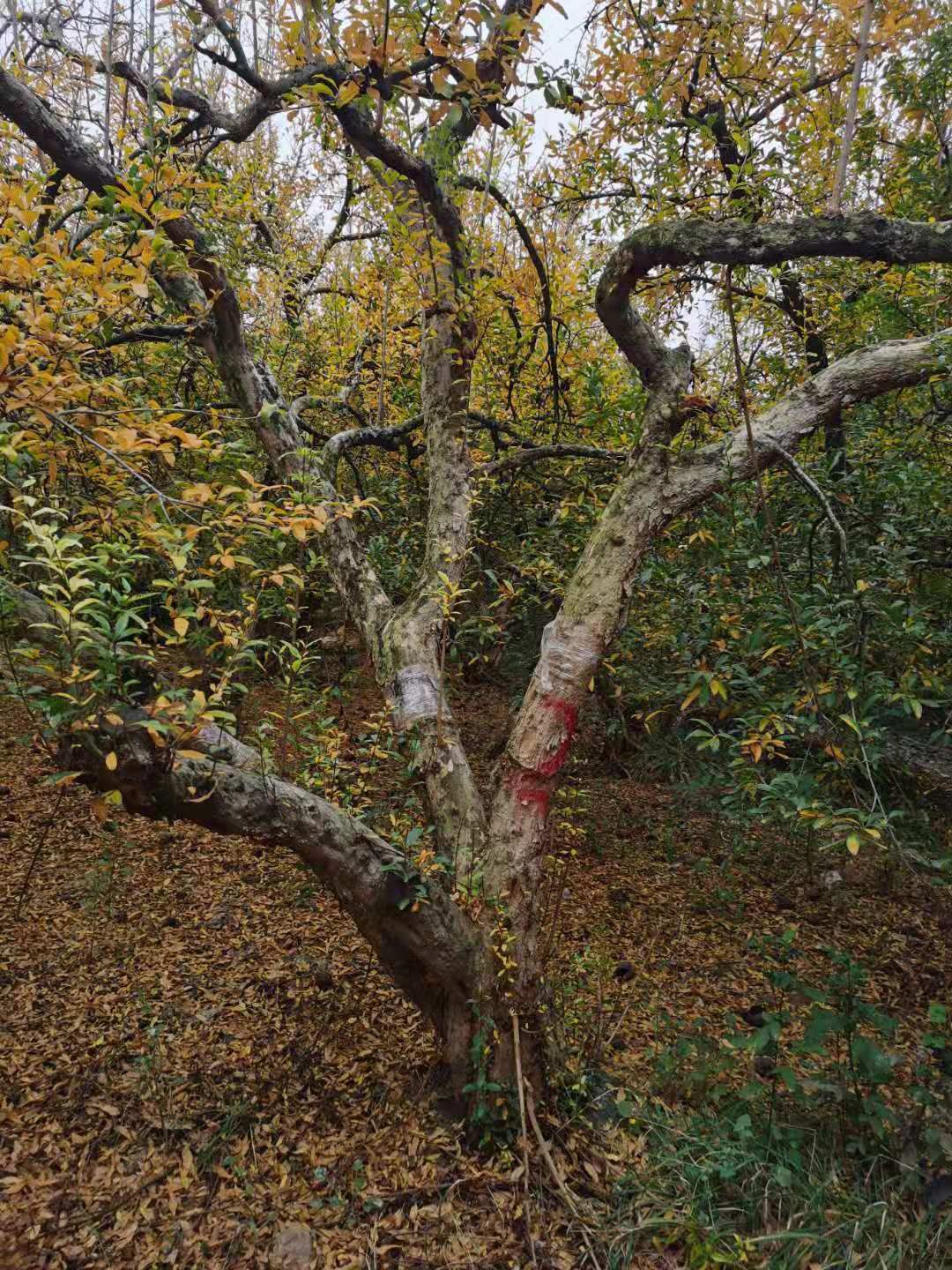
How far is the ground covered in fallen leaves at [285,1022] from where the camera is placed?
2.06 metres

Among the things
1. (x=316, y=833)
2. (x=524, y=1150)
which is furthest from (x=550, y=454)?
(x=524, y=1150)

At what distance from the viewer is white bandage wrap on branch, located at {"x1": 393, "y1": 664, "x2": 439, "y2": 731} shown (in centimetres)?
253

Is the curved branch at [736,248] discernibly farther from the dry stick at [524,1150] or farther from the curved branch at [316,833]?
the dry stick at [524,1150]

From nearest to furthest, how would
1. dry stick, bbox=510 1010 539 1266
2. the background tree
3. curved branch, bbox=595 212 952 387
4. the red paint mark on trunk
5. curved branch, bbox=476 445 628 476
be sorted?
the background tree < dry stick, bbox=510 1010 539 1266 < curved branch, bbox=595 212 952 387 < the red paint mark on trunk < curved branch, bbox=476 445 628 476

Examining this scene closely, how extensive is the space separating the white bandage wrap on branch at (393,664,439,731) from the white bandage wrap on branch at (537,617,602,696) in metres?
0.40

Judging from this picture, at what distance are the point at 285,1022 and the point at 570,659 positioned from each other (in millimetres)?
1895

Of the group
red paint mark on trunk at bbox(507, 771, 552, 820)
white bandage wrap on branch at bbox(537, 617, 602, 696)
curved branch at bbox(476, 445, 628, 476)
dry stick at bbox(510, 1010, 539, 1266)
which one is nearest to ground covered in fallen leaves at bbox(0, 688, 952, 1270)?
dry stick at bbox(510, 1010, 539, 1266)

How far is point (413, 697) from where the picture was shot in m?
2.57

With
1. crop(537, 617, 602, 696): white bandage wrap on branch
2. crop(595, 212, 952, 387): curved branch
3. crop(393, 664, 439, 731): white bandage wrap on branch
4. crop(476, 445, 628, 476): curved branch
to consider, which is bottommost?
crop(393, 664, 439, 731): white bandage wrap on branch

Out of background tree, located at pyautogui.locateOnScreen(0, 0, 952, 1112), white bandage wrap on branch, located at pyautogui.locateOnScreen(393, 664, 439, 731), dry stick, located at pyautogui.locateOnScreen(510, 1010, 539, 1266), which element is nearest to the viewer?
background tree, located at pyautogui.locateOnScreen(0, 0, 952, 1112)

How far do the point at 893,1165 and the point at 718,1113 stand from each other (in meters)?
0.51

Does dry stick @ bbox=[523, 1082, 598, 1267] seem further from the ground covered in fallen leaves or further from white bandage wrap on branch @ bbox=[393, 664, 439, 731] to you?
white bandage wrap on branch @ bbox=[393, 664, 439, 731]

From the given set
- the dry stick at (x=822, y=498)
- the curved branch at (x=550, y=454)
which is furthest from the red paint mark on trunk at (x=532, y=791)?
the curved branch at (x=550, y=454)

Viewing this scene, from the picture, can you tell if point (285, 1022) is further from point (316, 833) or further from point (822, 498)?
point (822, 498)
